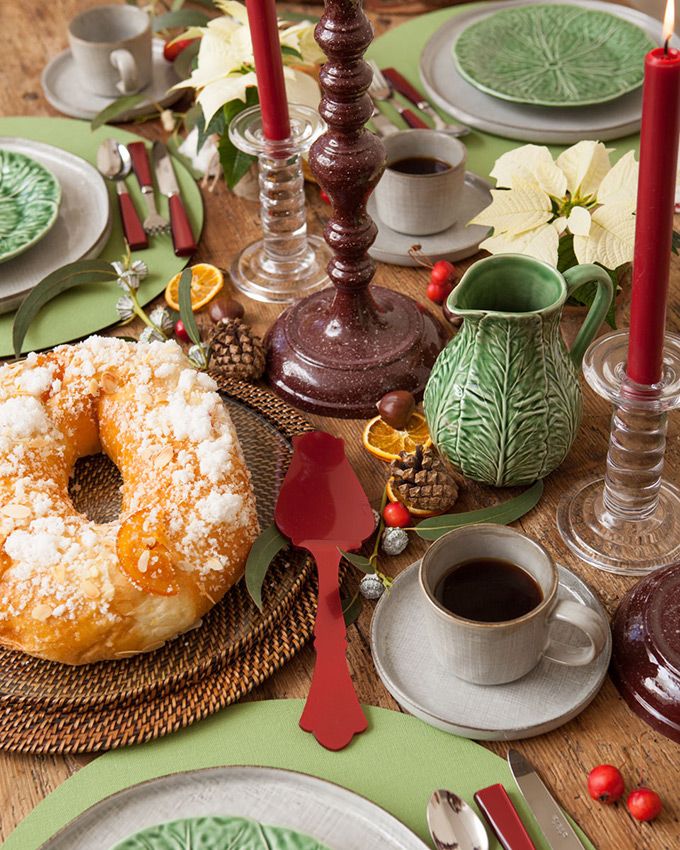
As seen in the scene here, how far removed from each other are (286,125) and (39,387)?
44 cm

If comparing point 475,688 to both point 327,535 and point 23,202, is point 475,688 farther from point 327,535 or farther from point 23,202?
point 23,202

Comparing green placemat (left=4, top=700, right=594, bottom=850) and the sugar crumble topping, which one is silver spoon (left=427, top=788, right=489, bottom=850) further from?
the sugar crumble topping

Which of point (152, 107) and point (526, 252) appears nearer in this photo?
point (526, 252)

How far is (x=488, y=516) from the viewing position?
1.01 meters

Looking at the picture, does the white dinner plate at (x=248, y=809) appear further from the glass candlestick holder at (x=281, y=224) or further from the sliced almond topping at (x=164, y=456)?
the glass candlestick holder at (x=281, y=224)

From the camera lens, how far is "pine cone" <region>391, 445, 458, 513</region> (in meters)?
1.01

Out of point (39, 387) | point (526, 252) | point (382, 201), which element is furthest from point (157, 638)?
point (382, 201)

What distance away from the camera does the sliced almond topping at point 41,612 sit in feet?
2.77

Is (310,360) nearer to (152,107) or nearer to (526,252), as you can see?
(526,252)

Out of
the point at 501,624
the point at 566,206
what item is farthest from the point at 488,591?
the point at 566,206

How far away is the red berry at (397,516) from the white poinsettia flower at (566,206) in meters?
0.33

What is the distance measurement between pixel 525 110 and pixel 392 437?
28.0 inches

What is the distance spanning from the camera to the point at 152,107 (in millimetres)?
1663

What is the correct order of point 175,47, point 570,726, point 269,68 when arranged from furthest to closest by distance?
point 175,47, point 269,68, point 570,726
